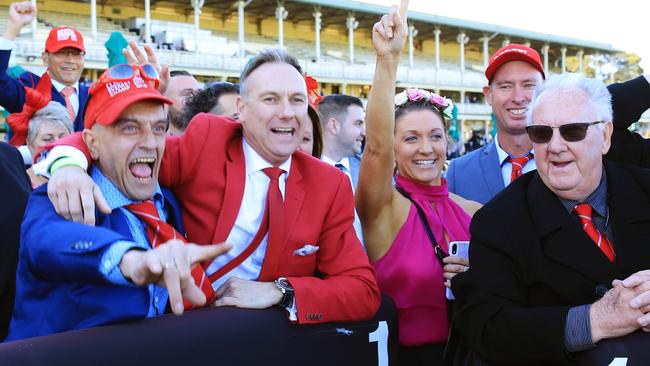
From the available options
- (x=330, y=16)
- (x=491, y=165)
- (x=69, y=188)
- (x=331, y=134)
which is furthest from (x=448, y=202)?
(x=330, y=16)

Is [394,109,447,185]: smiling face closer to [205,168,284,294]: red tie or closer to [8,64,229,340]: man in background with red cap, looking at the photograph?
[205,168,284,294]: red tie

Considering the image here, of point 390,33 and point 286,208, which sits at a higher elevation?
point 390,33

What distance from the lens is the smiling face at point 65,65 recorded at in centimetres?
555

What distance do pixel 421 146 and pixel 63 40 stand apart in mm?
3833

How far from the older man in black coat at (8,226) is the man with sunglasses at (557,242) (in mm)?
1839

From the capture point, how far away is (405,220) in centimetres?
306

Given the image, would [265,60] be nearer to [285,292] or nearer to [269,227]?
[269,227]

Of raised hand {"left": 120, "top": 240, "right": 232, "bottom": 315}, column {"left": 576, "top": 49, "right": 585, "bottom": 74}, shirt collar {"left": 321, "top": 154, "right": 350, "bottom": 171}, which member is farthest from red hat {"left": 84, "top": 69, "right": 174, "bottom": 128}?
column {"left": 576, "top": 49, "right": 585, "bottom": 74}

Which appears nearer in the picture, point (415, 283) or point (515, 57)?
point (415, 283)

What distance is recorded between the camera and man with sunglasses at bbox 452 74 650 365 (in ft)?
7.09

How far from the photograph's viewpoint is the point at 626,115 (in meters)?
3.18

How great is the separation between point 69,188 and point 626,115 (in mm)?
2676

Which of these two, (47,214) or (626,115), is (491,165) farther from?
(47,214)

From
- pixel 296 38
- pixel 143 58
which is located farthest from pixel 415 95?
pixel 296 38
